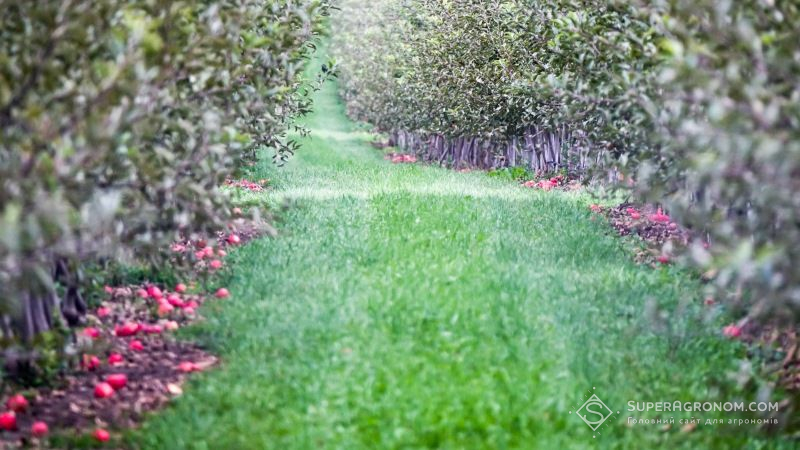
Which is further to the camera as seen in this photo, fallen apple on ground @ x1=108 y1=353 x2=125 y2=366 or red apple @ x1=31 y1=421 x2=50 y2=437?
fallen apple on ground @ x1=108 y1=353 x2=125 y2=366

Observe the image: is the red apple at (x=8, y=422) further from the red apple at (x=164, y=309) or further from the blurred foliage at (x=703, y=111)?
the blurred foliage at (x=703, y=111)

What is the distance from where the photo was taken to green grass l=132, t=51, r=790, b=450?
526cm

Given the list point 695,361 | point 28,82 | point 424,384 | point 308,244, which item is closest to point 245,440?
point 424,384

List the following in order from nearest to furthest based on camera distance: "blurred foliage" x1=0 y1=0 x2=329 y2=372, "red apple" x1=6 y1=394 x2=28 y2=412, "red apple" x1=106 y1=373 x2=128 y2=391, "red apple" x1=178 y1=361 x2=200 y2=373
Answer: "blurred foliage" x1=0 y1=0 x2=329 y2=372 → "red apple" x1=6 y1=394 x2=28 y2=412 → "red apple" x1=106 y1=373 x2=128 y2=391 → "red apple" x1=178 y1=361 x2=200 y2=373

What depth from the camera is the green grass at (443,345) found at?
17.3 feet

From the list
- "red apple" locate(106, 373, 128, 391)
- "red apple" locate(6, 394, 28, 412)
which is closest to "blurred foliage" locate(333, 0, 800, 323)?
"red apple" locate(106, 373, 128, 391)

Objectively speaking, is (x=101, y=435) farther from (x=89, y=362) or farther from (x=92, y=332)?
(x=92, y=332)

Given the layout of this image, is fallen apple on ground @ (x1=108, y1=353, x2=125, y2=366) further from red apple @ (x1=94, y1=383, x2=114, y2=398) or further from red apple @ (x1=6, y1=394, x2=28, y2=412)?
red apple @ (x1=6, y1=394, x2=28, y2=412)

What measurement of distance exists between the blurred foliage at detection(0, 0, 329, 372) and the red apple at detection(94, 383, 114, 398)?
0.59m

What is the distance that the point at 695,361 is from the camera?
6582mm

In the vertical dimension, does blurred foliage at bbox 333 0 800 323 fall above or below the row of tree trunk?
above

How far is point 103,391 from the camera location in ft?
19.2

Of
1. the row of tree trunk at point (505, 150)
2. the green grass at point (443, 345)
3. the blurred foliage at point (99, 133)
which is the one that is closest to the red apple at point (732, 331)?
the green grass at point (443, 345)

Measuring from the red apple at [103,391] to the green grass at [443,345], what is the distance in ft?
1.59
